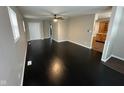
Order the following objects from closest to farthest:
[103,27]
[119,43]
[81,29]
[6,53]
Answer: [6,53] → [119,43] → [103,27] → [81,29]

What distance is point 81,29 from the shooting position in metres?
5.67

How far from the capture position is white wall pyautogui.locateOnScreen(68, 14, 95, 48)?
16.5 ft

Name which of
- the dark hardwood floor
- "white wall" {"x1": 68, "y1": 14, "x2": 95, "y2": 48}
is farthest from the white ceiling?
the dark hardwood floor

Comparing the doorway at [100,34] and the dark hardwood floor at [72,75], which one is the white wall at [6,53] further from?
the doorway at [100,34]

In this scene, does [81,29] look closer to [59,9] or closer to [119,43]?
[119,43]

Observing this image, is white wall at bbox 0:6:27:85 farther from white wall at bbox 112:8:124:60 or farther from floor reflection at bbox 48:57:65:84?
white wall at bbox 112:8:124:60

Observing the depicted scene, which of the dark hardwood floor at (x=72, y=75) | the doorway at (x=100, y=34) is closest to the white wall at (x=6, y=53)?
the dark hardwood floor at (x=72, y=75)

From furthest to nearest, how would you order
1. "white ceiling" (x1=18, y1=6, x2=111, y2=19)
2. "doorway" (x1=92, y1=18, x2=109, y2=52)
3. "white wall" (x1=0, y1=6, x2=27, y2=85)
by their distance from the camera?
1. "doorway" (x1=92, y1=18, x2=109, y2=52)
2. "white ceiling" (x1=18, y1=6, x2=111, y2=19)
3. "white wall" (x1=0, y1=6, x2=27, y2=85)

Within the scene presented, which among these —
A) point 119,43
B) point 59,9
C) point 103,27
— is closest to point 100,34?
point 103,27

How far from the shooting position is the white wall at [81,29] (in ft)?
16.5

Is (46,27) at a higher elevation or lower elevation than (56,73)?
higher
